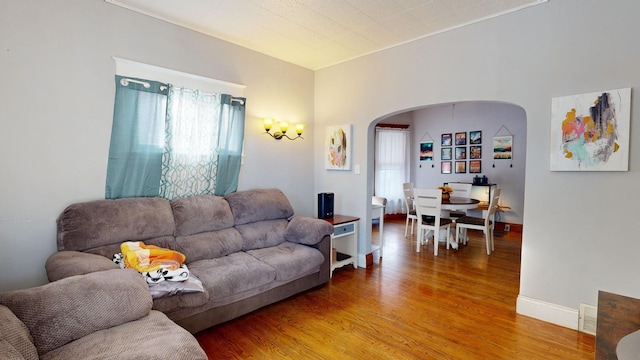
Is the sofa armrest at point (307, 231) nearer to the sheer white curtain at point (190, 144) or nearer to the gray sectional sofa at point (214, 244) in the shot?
the gray sectional sofa at point (214, 244)

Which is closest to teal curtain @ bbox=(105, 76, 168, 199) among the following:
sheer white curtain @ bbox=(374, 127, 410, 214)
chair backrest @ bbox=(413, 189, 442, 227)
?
chair backrest @ bbox=(413, 189, 442, 227)

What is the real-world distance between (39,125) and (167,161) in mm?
958

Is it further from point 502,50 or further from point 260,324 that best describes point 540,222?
point 260,324

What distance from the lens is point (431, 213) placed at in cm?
450

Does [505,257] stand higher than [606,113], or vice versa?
[606,113]

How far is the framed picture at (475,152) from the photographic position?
21.5 feet

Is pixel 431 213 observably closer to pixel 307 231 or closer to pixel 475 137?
pixel 307 231

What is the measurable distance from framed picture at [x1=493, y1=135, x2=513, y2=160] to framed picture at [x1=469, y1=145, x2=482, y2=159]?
0.29m

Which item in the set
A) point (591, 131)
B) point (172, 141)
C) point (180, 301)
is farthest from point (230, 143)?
point (591, 131)

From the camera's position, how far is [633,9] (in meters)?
2.25

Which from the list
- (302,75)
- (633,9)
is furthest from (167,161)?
(633,9)

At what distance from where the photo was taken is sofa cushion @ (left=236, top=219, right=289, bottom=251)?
318 centimetres

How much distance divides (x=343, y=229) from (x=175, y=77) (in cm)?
248

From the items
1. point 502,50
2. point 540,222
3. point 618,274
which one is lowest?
point 618,274
